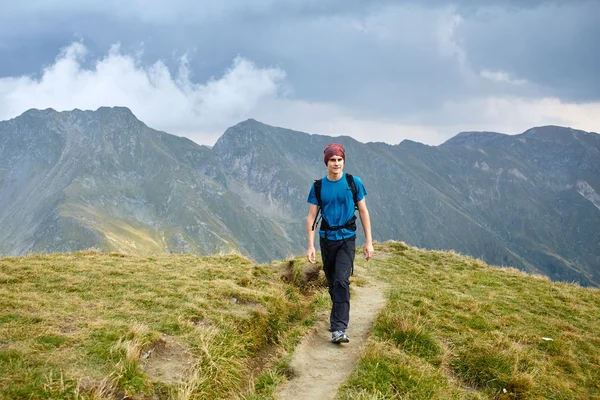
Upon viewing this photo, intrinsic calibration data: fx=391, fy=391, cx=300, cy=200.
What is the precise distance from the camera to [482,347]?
31.4 ft

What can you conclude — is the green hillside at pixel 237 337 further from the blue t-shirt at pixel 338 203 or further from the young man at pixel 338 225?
the blue t-shirt at pixel 338 203

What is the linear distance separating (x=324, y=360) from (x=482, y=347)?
3.97m

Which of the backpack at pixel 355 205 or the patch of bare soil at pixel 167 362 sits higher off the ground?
the backpack at pixel 355 205

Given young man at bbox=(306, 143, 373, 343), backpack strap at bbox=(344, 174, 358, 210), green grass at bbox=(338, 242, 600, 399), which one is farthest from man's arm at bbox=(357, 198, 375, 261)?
green grass at bbox=(338, 242, 600, 399)

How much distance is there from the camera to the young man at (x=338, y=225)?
10094mm

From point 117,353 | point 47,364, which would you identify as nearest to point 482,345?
point 117,353

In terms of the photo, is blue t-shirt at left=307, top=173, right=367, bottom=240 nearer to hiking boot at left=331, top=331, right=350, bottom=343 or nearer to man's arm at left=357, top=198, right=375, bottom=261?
man's arm at left=357, top=198, right=375, bottom=261

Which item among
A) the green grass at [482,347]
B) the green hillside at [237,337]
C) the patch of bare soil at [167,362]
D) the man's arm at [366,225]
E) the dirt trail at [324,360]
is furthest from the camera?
the man's arm at [366,225]

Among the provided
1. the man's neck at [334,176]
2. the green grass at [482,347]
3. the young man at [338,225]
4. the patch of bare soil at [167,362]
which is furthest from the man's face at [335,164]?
the patch of bare soil at [167,362]

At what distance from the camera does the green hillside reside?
7469 millimetres

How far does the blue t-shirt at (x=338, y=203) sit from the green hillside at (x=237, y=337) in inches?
107

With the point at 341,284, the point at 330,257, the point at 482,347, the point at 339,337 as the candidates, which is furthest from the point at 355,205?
the point at 482,347

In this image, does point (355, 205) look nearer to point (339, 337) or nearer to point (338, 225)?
point (338, 225)

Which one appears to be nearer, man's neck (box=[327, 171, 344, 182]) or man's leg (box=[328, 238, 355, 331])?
man's leg (box=[328, 238, 355, 331])
